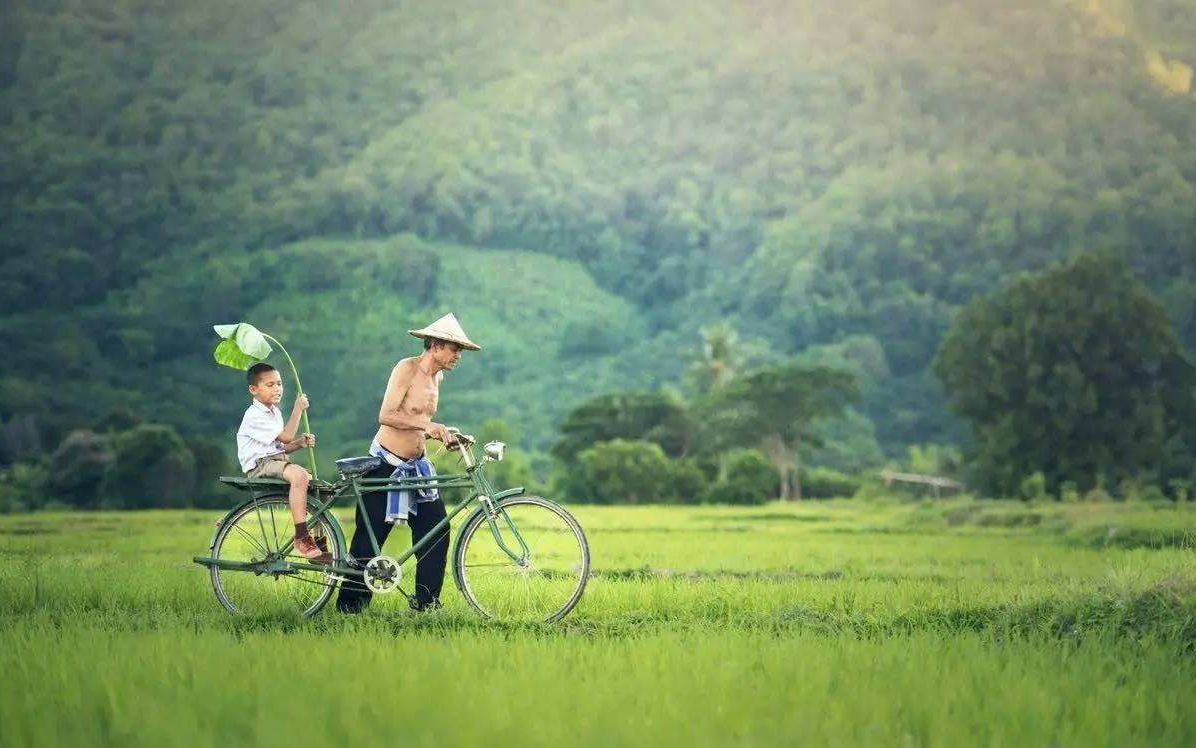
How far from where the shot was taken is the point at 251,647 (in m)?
8.22

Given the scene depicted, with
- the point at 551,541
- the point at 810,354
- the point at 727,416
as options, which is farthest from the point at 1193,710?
the point at 810,354

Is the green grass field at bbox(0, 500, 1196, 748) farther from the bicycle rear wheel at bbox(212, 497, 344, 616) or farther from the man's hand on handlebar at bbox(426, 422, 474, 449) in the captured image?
the man's hand on handlebar at bbox(426, 422, 474, 449)

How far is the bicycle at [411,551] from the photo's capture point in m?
9.57

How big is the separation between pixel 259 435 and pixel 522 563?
6.49 feet

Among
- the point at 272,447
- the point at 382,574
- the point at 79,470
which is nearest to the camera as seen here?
the point at 382,574

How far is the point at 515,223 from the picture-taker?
6452 inches

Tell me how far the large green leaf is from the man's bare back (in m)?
0.90

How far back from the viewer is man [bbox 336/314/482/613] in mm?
9891

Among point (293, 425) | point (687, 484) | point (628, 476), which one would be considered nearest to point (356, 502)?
point (293, 425)

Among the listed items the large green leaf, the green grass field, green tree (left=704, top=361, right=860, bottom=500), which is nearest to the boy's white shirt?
the large green leaf

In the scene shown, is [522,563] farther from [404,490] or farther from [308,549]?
[308,549]

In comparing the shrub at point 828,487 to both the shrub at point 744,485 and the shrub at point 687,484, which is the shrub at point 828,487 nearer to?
the shrub at point 744,485

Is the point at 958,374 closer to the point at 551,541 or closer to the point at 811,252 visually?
the point at 551,541

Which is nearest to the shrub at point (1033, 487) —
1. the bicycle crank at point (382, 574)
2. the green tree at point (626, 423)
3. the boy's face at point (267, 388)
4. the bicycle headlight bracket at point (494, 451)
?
the green tree at point (626, 423)
